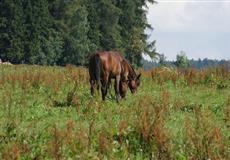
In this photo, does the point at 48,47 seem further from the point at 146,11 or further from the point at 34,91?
the point at 34,91

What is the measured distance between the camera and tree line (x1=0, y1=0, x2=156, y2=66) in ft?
218

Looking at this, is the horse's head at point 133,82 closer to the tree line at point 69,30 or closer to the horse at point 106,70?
the horse at point 106,70

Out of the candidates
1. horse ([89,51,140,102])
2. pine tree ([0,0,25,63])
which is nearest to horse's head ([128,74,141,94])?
horse ([89,51,140,102])

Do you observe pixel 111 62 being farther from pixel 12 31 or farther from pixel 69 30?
pixel 69 30

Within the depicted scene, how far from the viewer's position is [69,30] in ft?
244

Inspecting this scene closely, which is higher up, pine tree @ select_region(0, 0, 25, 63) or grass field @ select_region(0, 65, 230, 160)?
pine tree @ select_region(0, 0, 25, 63)

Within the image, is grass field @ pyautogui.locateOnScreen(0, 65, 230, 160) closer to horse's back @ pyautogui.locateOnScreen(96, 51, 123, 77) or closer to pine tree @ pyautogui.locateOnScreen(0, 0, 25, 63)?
horse's back @ pyautogui.locateOnScreen(96, 51, 123, 77)

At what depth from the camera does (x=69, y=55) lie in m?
72.4

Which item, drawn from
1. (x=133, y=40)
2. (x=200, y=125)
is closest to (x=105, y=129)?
(x=200, y=125)

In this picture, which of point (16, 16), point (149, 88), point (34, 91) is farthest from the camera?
point (16, 16)

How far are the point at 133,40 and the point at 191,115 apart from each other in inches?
2682

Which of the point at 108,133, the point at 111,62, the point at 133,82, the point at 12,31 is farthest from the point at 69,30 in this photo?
the point at 108,133

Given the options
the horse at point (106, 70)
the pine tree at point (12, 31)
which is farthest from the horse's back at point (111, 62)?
the pine tree at point (12, 31)

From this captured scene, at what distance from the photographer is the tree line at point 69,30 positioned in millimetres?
66312
